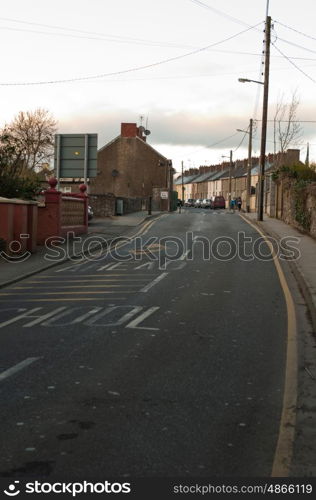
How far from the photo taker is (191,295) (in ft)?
44.1

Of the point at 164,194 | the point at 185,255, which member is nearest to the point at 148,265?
the point at 185,255

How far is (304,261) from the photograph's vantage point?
1878cm

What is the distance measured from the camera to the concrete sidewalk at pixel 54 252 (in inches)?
678

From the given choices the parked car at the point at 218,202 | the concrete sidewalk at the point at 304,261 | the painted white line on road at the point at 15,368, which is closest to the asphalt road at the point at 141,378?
the painted white line on road at the point at 15,368

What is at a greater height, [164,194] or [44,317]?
[164,194]

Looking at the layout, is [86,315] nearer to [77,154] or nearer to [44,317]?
[44,317]

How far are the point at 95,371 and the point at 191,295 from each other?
6167 mm

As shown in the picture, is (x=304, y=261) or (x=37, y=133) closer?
(x=304, y=261)

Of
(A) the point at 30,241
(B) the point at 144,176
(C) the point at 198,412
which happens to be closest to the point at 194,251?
(A) the point at 30,241

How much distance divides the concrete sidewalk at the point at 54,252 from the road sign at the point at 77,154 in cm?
323

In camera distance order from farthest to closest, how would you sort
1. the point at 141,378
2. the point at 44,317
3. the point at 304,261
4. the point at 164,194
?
1. the point at 164,194
2. the point at 304,261
3. the point at 44,317
4. the point at 141,378

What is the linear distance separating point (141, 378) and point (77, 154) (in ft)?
76.1

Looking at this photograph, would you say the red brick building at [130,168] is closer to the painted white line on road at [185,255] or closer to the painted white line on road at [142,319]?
the painted white line on road at [185,255]

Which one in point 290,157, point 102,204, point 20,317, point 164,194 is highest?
point 290,157
